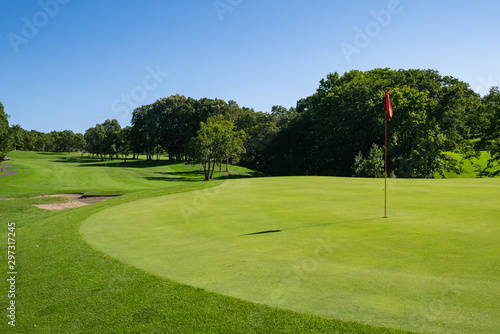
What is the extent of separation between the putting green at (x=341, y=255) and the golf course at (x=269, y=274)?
0.09 feet

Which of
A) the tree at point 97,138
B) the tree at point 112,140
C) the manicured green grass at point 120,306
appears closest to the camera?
the manicured green grass at point 120,306

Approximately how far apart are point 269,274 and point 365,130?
4551 cm

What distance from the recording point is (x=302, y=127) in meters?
62.5

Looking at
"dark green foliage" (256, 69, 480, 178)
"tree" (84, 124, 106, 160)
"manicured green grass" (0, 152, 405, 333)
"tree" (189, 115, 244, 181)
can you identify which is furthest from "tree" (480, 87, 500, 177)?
"tree" (84, 124, 106, 160)

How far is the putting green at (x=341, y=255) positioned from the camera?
4.29 meters

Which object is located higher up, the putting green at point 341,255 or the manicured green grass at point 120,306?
the putting green at point 341,255

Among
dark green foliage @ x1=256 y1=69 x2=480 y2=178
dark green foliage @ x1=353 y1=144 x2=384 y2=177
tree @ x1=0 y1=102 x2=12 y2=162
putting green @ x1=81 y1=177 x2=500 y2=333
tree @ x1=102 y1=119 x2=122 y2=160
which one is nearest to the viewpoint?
putting green @ x1=81 y1=177 x2=500 y2=333

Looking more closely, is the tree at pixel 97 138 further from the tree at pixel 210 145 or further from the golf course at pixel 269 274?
the golf course at pixel 269 274

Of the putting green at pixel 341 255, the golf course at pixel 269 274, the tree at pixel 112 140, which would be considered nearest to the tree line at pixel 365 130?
the tree at pixel 112 140

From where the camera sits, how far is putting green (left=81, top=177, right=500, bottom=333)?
4293 mm

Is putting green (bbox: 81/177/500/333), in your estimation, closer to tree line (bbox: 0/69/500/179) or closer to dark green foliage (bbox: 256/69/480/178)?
tree line (bbox: 0/69/500/179)

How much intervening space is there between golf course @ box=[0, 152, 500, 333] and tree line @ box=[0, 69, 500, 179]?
30.7 metres

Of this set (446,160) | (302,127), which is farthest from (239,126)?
(446,160)

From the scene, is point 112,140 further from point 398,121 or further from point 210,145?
point 398,121
